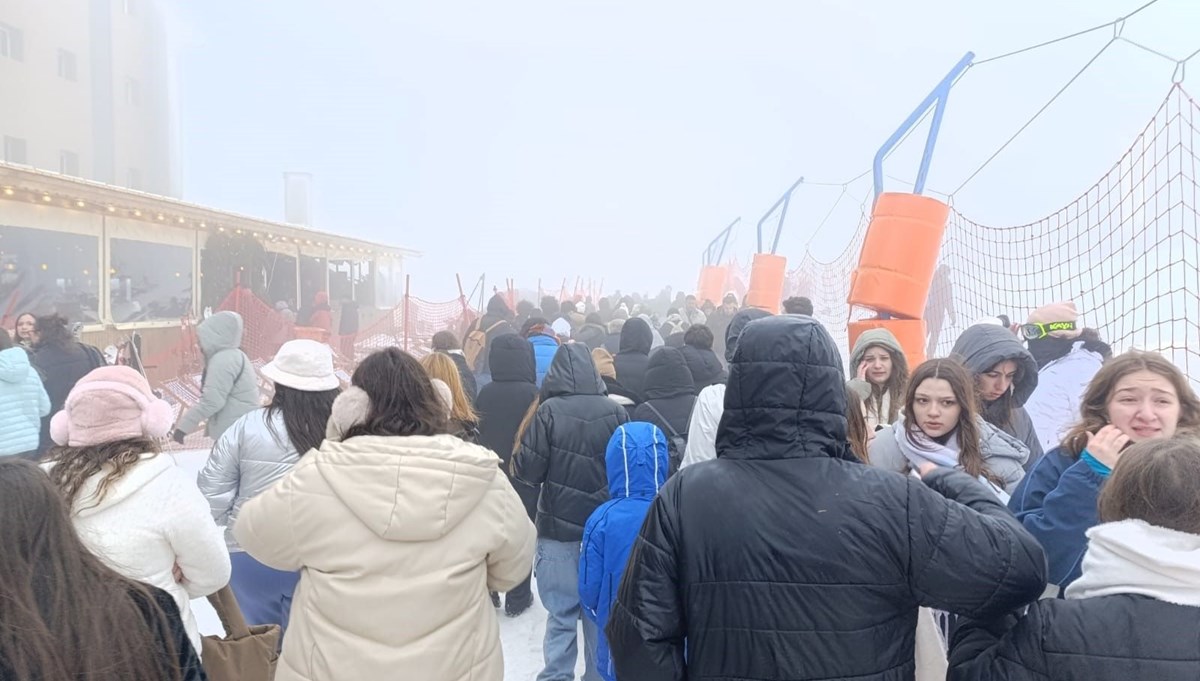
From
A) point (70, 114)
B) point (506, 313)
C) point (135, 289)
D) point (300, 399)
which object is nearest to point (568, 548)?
point (300, 399)

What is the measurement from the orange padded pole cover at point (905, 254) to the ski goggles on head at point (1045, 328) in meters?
1.22

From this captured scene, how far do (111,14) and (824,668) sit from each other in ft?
92.3

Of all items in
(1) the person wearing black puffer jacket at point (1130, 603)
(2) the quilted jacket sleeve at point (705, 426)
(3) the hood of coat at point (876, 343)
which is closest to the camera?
(1) the person wearing black puffer jacket at point (1130, 603)

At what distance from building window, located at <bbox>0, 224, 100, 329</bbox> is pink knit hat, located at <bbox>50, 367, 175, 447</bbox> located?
936 centimetres

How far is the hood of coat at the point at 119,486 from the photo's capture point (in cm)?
193

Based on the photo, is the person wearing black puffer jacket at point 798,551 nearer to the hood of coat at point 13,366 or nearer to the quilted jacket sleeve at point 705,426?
the quilted jacket sleeve at point 705,426

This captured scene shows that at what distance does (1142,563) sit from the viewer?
4.55 ft

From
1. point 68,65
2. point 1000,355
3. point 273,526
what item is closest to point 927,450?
point 1000,355

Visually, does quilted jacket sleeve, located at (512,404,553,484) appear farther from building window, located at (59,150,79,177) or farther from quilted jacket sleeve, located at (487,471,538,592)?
building window, located at (59,150,79,177)

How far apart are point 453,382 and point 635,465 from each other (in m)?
1.40

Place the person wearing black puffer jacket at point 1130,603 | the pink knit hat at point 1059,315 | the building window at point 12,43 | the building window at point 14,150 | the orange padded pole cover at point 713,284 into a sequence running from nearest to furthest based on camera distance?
the person wearing black puffer jacket at point 1130,603
the pink knit hat at point 1059,315
the orange padded pole cover at point 713,284
the building window at point 12,43
the building window at point 14,150

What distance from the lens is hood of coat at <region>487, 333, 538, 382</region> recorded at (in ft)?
15.3

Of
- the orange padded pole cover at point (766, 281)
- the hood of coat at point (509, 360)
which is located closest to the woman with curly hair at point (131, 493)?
the hood of coat at point (509, 360)

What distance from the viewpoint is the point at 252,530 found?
1.93 meters
